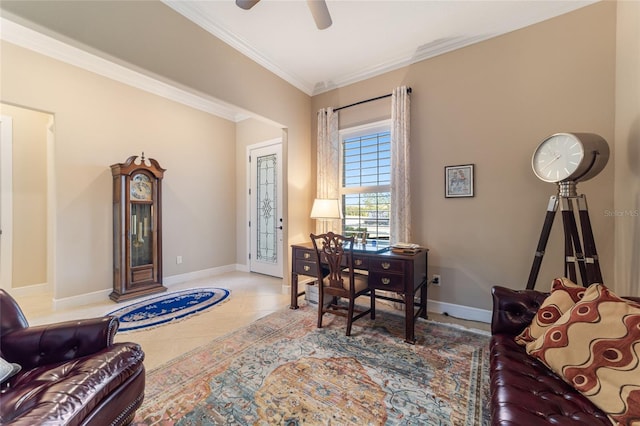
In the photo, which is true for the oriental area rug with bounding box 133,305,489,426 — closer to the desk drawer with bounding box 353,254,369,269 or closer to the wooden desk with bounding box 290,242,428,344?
the wooden desk with bounding box 290,242,428,344

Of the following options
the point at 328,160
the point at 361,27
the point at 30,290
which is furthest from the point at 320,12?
the point at 30,290

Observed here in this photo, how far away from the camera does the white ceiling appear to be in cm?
235

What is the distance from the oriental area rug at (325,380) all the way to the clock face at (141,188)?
241 centimetres

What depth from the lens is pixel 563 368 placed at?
1.19 metres

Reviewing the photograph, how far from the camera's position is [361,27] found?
104 inches

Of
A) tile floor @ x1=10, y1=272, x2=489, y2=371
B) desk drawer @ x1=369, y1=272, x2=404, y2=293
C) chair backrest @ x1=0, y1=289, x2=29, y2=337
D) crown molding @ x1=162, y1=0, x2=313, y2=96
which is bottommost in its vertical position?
tile floor @ x1=10, y1=272, x2=489, y2=371

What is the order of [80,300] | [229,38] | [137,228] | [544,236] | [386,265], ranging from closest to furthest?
[544,236], [386,265], [229,38], [80,300], [137,228]

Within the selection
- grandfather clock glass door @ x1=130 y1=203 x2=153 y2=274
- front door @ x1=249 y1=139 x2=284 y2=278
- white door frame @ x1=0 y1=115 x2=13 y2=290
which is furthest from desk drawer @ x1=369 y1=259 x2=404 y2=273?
white door frame @ x1=0 y1=115 x2=13 y2=290

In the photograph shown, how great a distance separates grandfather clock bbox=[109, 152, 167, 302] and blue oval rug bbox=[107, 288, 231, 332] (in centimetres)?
31

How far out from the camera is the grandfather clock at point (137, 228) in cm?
342

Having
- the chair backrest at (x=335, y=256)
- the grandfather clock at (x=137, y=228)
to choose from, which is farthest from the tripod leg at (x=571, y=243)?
the grandfather clock at (x=137, y=228)

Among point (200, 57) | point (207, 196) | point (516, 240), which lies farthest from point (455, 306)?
point (207, 196)

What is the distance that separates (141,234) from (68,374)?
285 centimetres

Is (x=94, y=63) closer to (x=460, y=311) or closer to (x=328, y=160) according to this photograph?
(x=328, y=160)
